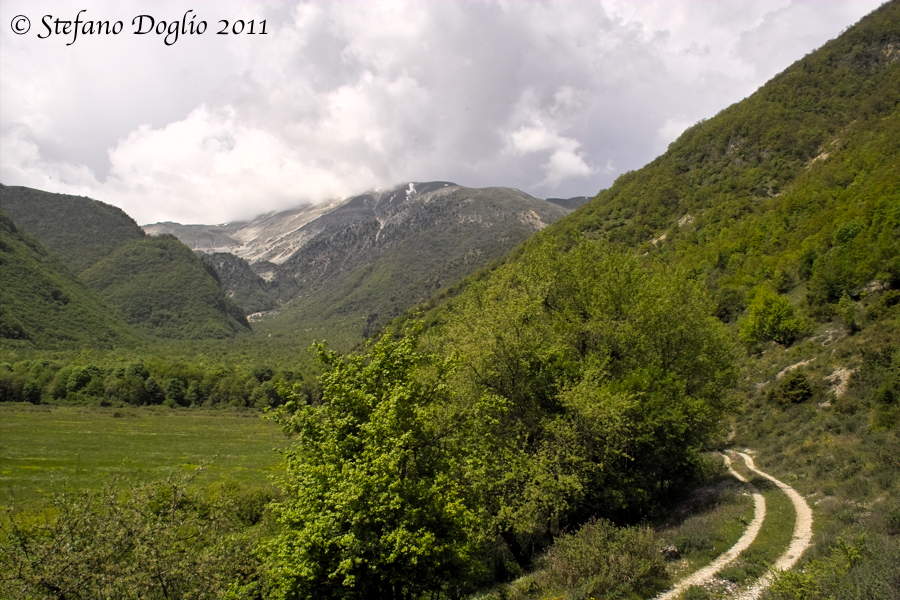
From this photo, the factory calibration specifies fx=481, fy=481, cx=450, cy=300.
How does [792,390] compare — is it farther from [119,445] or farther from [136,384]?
[136,384]

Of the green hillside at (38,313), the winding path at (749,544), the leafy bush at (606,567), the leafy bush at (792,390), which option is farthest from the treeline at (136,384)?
the winding path at (749,544)

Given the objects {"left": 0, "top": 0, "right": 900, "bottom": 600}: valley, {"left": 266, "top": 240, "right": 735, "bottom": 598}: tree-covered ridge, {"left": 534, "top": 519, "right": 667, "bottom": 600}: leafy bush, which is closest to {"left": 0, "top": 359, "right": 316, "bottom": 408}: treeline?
{"left": 0, "top": 0, "right": 900, "bottom": 600}: valley

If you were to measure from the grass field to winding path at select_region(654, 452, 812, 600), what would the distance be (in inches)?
1119

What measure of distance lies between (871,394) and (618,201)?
310ft

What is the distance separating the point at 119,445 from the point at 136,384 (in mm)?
59250

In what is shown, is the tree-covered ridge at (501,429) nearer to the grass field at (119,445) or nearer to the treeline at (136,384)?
the grass field at (119,445)

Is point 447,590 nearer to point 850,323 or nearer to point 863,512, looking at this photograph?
point 863,512

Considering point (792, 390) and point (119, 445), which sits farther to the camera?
point (119, 445)

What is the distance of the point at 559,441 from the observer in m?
18.2

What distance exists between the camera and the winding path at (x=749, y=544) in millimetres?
11742

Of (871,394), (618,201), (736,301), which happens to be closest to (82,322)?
(618,201)

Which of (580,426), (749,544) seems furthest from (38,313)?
(749,544)

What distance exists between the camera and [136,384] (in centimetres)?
12162

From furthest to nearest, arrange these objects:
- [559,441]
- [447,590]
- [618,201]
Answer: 1. [618,201]
2. [559,441]
3. [447,590]
